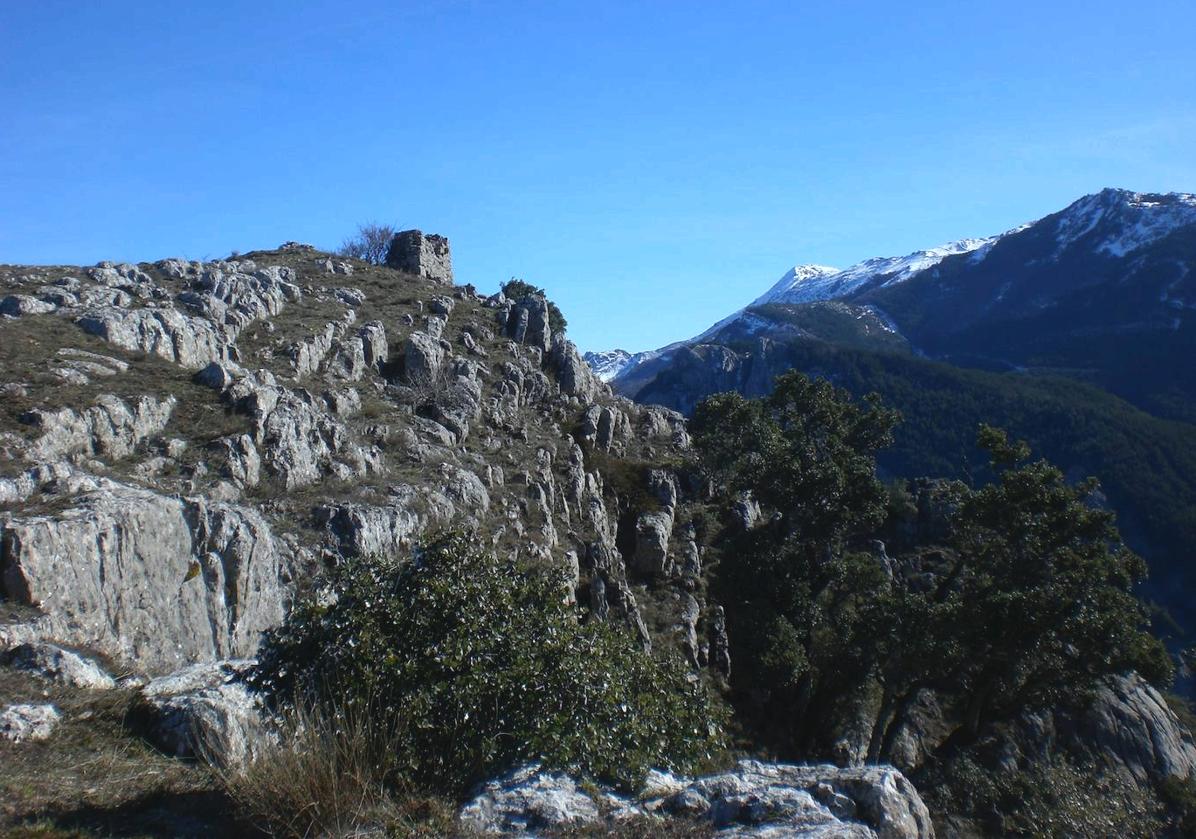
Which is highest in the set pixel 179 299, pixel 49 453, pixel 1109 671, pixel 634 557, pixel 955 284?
pixel 955 284

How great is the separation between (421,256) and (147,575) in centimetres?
4427

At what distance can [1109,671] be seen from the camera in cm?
2658

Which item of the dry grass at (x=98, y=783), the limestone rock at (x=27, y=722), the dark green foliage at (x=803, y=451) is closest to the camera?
the dry grass at (x=98, y=783)

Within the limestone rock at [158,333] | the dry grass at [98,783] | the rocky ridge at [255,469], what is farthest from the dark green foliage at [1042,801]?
the limestone rock at [158,333]

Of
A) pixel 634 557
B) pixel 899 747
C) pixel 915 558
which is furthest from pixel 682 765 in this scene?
pixel 915 558

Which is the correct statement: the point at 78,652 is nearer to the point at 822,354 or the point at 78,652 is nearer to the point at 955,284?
the point at 822,354

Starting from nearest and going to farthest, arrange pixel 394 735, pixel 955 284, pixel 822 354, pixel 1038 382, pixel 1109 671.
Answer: pixel 394 735 → pixel 1109 671 → pixel 1038 382 → pixel 822 354 → pixel 955 284

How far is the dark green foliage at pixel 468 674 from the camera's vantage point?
7.84 metres

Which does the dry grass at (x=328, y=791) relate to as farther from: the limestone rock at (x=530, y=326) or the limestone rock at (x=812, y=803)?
the limestone rock at (x=530, y=326)

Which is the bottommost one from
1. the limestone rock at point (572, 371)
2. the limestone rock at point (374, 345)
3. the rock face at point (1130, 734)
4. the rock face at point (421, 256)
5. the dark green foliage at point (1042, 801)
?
Result: the rock face at point (1130, 734)

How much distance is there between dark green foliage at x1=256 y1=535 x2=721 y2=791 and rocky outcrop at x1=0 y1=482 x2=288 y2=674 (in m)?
6.63

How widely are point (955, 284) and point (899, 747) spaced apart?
192612 millimetres

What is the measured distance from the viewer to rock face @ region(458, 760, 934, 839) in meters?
6.73

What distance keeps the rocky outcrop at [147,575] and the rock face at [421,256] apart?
130 ft
